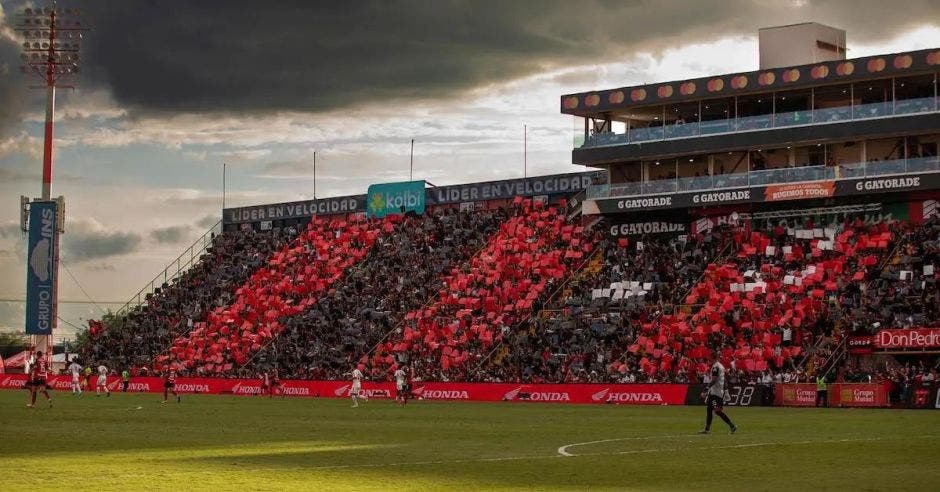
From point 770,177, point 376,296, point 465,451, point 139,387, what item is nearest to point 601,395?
point 770,177

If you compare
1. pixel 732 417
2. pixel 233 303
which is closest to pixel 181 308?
pixel 233 303

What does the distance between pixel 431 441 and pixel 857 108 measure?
46.8m

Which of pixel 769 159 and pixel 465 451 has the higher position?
pixel 769 159

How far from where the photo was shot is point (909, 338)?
61.5 m

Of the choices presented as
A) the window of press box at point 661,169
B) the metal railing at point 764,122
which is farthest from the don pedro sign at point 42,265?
the window of press box at point 661,169

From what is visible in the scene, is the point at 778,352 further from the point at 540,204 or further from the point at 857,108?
the point at 540,204

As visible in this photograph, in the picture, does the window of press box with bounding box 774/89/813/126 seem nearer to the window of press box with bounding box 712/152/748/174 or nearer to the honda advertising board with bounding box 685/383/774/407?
the window of press box with bounding box 712/152/748/174

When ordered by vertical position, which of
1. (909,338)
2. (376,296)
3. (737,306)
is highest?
(376,296)

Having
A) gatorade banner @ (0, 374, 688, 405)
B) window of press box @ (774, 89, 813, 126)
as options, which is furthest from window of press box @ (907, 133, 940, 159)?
gatorade banner @ (0, 374, 688, 405)

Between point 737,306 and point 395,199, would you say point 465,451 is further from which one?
point 395,199

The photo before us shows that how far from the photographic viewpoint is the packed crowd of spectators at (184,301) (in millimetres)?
101875

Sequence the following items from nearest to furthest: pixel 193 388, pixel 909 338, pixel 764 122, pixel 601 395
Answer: pixel 909 338, pixel 601 395, pixel 764 122, pixel 193 388

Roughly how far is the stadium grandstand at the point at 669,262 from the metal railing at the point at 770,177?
123mm

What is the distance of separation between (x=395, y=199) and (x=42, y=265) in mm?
27922
